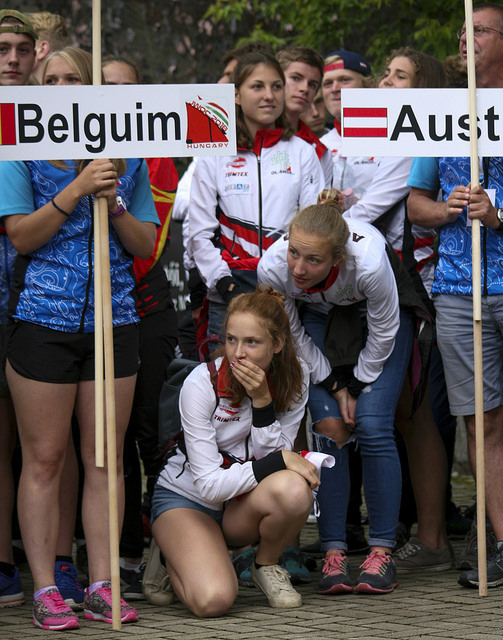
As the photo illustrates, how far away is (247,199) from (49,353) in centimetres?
148

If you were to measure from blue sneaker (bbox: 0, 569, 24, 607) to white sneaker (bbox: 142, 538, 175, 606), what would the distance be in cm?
52

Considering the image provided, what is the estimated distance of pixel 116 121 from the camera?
4.92m

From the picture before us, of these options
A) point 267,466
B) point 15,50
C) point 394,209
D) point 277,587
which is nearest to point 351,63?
point 394,209

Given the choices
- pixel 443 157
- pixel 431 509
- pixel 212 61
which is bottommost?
pixel 431 509

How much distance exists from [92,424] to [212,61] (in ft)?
23.3

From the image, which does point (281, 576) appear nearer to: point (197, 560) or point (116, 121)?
point (197, 560)

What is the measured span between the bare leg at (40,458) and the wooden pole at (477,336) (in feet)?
5.38

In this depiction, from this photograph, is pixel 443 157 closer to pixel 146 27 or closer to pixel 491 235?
pixel 491 235

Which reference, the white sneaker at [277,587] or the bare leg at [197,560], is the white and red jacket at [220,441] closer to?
the bare leg at [197,560]

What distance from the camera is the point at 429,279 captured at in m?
6.20

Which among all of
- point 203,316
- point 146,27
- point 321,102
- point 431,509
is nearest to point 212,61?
point 146,27

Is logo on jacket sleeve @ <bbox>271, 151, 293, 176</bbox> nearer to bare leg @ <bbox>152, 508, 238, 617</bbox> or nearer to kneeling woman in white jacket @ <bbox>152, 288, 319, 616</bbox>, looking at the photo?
kneeling woman in white jacket @ <bbox>152, 288, 319, 616</bbox>

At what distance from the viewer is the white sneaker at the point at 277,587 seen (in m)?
5.13

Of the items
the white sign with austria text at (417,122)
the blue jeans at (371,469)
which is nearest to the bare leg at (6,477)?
the blue jeans at (371,469)
